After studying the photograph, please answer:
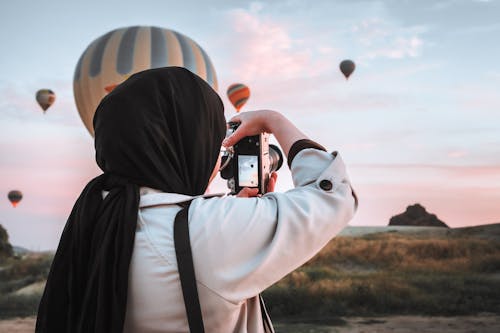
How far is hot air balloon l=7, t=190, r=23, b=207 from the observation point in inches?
938

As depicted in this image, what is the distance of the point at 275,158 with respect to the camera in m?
2.05

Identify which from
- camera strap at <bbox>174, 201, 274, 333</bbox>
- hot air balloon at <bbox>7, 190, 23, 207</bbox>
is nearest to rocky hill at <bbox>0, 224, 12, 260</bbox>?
hot air balloon at <bbox>7, 190, 23, 207</bbox>

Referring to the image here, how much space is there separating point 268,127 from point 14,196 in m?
24.3

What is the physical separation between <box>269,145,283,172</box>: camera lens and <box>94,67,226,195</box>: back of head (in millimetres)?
486

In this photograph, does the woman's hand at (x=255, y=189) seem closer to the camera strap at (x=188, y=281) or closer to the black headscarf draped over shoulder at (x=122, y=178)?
the black headscarf draped over shoulder at (x=122, y=178)

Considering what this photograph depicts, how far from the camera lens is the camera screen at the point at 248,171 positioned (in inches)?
75.1

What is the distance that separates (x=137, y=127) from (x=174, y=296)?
41 cm

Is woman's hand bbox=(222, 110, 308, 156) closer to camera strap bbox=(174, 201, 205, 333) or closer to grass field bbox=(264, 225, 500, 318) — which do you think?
camera strap bbox=(174, 201, 205, 333)

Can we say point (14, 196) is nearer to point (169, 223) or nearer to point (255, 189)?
point (255, 189)

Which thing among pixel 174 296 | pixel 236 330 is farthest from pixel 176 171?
pixel 236 330

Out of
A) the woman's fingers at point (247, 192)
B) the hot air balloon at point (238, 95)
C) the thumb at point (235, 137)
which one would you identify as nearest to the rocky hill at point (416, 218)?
the hot air balloon at point (238, 95)

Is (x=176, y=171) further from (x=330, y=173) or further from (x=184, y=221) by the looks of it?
(x=330, y=173)

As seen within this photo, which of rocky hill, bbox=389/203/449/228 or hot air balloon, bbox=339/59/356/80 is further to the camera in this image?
hot air balloon, bbox=339/59/356/80

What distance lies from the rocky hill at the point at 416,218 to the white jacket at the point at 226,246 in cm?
1878
